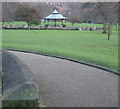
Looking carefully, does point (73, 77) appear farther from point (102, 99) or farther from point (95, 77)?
point (102, 99)

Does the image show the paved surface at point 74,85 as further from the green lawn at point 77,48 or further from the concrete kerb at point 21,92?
the green lawn at point 77,48

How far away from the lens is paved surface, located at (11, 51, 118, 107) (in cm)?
517

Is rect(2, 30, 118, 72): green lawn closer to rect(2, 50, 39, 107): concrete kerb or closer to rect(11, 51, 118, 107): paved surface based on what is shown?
rect(11, 51, 118, 107): paved surface

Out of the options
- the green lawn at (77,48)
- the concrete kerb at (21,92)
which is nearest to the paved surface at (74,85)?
the concrete kerb at (21,92)

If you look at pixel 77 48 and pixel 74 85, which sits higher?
pixel 77 48

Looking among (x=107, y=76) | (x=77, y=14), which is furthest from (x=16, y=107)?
(x=77, y=14)

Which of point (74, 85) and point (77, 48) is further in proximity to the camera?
point (77, 48)

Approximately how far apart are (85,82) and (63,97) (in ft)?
5.14

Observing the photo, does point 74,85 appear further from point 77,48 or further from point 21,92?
point 77,48

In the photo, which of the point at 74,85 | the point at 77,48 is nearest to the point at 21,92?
the point at 74,85

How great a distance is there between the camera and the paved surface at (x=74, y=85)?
5.17 meters

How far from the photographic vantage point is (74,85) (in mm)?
6488

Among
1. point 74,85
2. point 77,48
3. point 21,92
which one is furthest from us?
point 77,48

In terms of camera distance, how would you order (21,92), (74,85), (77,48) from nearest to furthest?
(21,92) < (74,85) < (77,48)
